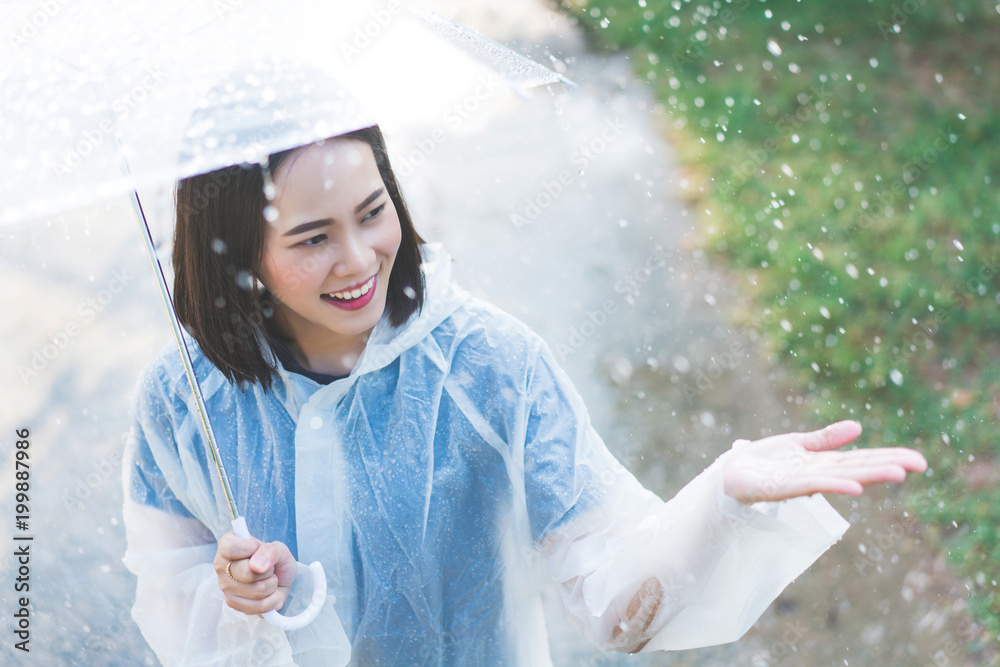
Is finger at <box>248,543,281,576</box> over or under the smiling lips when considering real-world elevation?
under

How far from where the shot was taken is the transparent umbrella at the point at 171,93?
1039 mm

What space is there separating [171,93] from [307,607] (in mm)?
733

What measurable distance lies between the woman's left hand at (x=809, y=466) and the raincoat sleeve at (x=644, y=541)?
3cm

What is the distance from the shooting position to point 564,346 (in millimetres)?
3820

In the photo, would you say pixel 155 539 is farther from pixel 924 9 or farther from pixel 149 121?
pixel 924 9

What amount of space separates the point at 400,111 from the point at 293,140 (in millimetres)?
152

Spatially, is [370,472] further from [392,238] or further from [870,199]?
[870,199]

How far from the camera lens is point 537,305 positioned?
4012 millimetres

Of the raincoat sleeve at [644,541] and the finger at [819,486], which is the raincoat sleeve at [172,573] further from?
the finger at [819,486]

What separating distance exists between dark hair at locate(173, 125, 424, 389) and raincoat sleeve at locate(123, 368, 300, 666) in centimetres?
16

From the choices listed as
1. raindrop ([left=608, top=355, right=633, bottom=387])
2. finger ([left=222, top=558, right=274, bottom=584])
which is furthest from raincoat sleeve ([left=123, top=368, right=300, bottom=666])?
raindrop ([left=608, top=355, right=633, bottom=387])

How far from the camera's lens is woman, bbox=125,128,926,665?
124 centimetres

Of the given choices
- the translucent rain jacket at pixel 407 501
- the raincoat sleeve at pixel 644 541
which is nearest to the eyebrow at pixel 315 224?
the translucent rain jacket at pixel 407 501

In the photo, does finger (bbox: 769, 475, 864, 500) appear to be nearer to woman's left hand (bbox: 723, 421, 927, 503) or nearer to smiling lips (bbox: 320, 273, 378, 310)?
woman's left hand (bbox: 723, 421, 927, 503)
